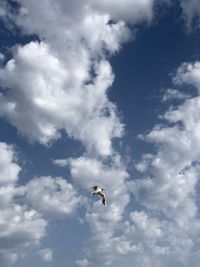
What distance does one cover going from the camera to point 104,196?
88.4 m
